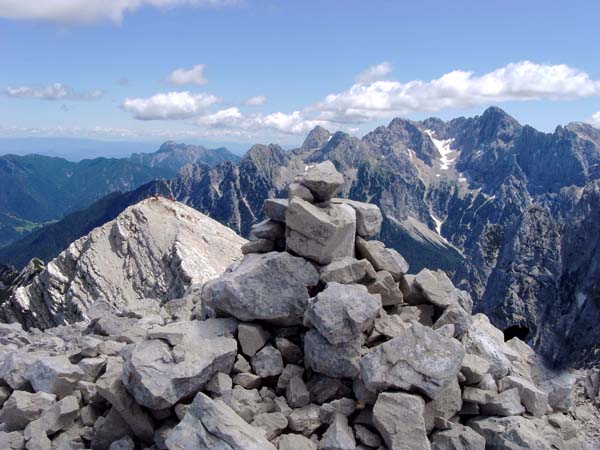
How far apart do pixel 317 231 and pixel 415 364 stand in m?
6.07

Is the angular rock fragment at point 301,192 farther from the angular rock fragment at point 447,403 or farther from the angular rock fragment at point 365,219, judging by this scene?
the angular rock fragment at point 447,403

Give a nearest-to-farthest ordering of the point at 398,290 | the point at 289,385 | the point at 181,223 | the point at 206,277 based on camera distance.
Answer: the point at 289,385, the point at 398,290, the point at 206,277, the point at 181,223

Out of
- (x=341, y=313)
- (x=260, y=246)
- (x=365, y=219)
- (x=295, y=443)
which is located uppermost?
(x=365, y=219)

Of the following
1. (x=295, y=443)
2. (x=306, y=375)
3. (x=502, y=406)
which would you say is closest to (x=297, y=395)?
(x=306, y=375)

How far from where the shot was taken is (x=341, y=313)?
15.0 meters

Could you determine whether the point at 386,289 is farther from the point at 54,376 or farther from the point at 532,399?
the point at 54,376

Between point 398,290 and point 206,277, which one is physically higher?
point 398,290

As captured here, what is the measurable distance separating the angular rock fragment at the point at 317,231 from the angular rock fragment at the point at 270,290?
1.87 ft

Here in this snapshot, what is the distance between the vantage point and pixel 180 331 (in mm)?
16172

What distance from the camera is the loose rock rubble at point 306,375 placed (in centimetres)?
1359

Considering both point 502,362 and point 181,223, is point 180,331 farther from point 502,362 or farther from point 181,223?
point 181,223

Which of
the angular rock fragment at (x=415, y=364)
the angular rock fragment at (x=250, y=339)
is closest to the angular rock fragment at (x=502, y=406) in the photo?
the angular rock fragment at (x=415, y=364)

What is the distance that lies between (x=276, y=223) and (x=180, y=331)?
20.8 feet

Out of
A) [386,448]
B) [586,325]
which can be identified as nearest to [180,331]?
[386,448]
